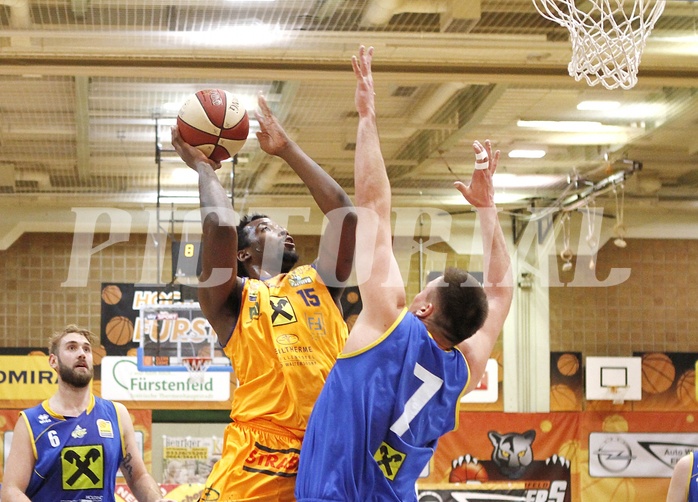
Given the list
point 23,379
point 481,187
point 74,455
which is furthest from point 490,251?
point 23,379

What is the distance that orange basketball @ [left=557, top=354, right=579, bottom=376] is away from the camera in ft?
49.5

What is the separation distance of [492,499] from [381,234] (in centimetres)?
845

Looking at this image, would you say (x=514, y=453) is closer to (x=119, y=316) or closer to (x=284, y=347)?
(x=119, y=316)

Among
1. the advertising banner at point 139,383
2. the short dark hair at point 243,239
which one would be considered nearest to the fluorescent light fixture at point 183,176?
the advertising banner at point 139,383

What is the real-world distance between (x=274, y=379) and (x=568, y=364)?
39.5ft

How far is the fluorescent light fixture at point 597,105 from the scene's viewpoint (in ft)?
33.4

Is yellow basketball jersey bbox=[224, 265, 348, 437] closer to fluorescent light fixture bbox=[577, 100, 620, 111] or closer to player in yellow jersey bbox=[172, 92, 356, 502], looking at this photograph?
player in yellow jersey bbox=[172, 92, 356, 502]

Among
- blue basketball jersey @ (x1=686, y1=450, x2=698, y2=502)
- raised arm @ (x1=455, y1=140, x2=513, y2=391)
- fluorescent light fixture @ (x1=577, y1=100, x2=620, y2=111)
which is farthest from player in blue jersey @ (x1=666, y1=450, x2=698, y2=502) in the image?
fluorescent light fixture @ (x1=577, y1=100, x2=620, y2=111)

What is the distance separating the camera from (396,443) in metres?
3.19

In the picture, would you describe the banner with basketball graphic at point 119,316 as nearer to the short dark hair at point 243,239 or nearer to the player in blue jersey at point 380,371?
the short dark hair at point 243,239

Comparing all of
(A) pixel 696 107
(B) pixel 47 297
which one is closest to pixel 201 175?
(A) pixel 696 107

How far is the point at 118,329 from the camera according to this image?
13430mm

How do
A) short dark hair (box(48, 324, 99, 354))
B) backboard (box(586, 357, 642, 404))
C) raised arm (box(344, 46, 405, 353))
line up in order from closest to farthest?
raised arm (box(344, 46, 405, 353)) < short dark hair (box(48, 324, 99, 354)) < backboard (box(586, 357, 642, 404))

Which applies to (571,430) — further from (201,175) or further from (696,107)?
(201,175)
